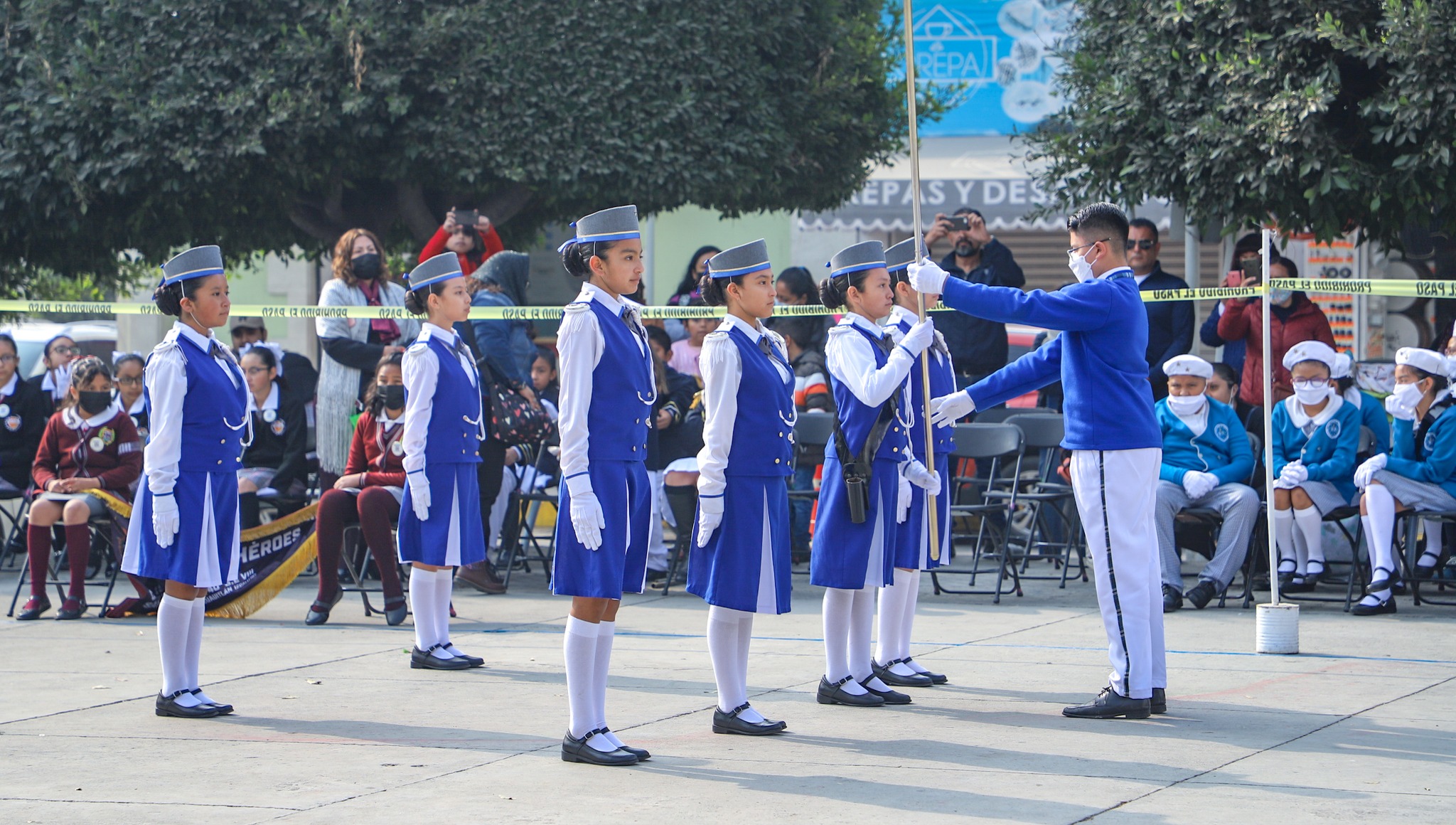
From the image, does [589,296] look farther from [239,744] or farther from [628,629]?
[628,629]

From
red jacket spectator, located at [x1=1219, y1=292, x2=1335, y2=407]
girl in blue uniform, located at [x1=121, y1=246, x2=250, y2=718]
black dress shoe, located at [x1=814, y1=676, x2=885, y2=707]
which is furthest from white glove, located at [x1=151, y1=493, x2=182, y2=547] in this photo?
red jacket spectator, located at [x1=1219, y1=292, x2=1335, y2=407]

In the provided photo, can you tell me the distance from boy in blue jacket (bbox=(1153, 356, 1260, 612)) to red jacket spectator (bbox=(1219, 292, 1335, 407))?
99cm

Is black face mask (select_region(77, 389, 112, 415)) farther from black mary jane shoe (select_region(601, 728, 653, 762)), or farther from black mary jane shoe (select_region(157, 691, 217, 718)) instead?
black mary jane shoe (select_region(601, 728, 653, 762))

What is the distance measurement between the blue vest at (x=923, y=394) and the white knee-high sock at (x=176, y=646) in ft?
10.2

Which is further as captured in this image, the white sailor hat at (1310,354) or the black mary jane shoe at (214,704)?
the white sailor hat at (1310,354)

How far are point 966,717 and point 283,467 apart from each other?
6197 mm

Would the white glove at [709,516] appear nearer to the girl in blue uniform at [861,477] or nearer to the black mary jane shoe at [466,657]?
the girl in blue uniform at [861,477]

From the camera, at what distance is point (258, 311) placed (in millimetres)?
11836

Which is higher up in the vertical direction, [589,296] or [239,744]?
[589,296]

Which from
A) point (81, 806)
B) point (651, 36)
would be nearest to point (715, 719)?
point (81, 806)

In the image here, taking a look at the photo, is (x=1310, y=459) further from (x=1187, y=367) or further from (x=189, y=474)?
(x=189, y=474)

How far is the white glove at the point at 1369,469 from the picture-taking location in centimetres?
948

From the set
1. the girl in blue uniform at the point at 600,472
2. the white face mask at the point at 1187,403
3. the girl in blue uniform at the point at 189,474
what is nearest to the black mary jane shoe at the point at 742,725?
the girl in blue uniform at the point at 600,472

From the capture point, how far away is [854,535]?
694 cm
